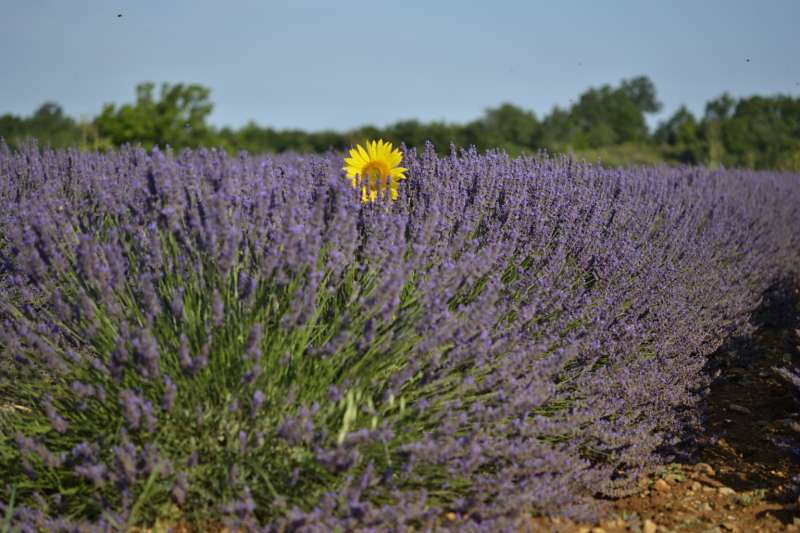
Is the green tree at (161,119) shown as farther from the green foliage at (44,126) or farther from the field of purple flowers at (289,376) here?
the field of purple flowers at (289,376)

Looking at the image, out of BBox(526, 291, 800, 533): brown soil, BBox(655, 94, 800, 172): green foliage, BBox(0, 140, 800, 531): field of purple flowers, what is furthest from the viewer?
BBox(655, 94, 800, 172): green foliage

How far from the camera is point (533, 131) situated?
30.9 meters

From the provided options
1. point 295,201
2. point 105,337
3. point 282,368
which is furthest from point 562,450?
point 105,337

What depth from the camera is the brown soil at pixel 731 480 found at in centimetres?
271

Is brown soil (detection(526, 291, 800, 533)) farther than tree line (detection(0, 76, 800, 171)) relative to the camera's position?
No

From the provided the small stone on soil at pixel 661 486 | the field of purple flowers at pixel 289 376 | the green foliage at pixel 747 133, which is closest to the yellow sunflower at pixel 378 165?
the field of purple flowers at pixel 289 376

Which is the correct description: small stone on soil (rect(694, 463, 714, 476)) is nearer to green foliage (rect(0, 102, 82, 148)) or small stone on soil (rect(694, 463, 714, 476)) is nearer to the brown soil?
the brown soil

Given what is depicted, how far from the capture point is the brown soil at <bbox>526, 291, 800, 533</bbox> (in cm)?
271

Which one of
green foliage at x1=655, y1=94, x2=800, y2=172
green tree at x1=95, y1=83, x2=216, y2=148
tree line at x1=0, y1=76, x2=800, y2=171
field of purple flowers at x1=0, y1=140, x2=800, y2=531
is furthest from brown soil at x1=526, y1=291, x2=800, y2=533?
green foliage at x1=655, y1=94, x2=800, y2=172

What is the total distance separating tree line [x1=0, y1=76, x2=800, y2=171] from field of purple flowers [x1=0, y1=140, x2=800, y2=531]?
31.6 feet

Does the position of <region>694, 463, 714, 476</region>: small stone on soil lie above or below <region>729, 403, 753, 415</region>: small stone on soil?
below

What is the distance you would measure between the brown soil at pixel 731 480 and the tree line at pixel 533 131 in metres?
9.68

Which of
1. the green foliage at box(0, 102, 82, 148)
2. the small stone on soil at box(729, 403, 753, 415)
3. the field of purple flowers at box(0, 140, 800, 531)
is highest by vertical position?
the green foliage at box(0, 102, 82, 148)

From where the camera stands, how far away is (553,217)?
3543mm
